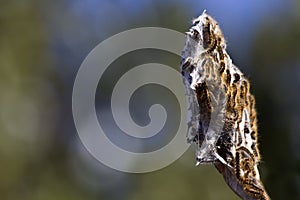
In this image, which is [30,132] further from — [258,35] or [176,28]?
[258,35]

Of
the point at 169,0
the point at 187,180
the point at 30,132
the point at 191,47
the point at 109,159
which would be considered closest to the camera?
the point at 191,47

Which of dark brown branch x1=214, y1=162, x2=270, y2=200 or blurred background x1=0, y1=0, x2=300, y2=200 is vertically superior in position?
blurred background x1=0, y1=0, x2=300, y2=200

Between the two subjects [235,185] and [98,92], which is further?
[98,92]

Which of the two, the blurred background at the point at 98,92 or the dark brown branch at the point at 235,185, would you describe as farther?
the blurred background at the point at 98,92

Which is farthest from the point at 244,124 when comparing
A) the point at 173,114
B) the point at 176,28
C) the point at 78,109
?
the point at 176,28

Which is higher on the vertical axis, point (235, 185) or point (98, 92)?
point (98, 92)

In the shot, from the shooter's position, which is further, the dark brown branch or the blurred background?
the blurred background

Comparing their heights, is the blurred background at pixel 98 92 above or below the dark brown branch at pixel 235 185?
above

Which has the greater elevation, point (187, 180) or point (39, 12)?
point (39, 12)
